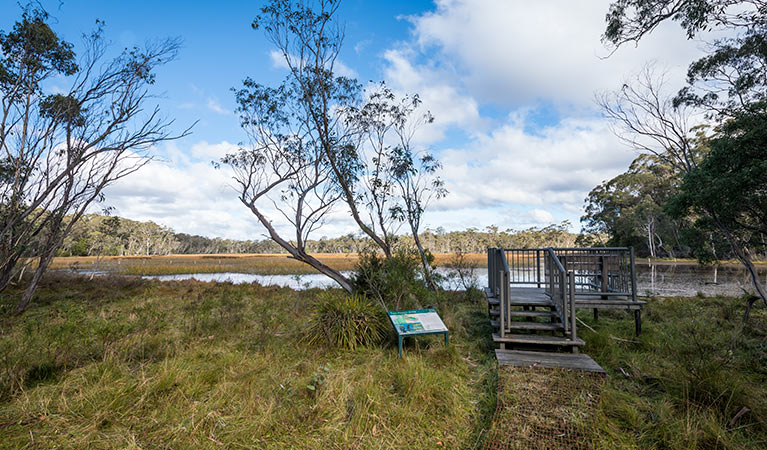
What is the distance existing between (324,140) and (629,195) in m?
38.1

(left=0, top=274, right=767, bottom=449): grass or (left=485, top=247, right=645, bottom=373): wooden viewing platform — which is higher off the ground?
(left=485, top=247, right=645, bottom=373): wooden viewing platform

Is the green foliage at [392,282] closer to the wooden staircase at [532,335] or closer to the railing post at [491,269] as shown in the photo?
the railing post at [491,269]

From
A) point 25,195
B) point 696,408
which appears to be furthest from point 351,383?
point 25,195

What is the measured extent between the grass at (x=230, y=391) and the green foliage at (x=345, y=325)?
0.84 feet

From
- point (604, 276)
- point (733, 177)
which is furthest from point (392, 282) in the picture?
point (733, 177)

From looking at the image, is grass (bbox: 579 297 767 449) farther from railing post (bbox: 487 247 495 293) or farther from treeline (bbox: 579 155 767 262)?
treeline (bbox: 579 155 767 262)

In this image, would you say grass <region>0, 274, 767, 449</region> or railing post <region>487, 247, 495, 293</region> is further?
railing post <region>487, 247, 495, 293</region>

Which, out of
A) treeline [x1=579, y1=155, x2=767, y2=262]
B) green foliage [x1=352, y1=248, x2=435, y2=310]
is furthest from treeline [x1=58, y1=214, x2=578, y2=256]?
green foliage [x1=352, y1=248, x2=435, y2=310]

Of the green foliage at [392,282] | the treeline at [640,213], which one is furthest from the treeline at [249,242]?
the green foliage at [392,282]

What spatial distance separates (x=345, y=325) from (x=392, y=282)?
2.01 metres

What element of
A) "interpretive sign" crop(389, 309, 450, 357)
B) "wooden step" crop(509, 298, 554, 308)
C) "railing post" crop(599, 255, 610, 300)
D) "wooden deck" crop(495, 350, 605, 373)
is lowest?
"wooden deck" crop(495, 350, 605, 373)

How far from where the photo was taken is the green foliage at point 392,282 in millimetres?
7301

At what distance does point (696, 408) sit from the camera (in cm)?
310

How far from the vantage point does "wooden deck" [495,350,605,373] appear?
3996 mm
